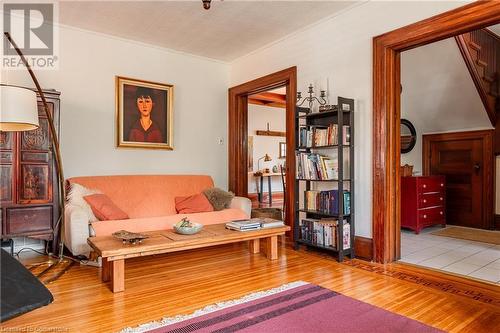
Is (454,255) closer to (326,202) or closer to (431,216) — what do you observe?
(326,202)

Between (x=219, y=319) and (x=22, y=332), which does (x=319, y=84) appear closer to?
(x=219, y=319)

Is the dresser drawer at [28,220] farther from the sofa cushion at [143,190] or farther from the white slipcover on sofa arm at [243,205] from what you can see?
the white slipcover on sofa arm at [243,205]

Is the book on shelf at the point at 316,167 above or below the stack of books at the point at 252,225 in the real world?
above

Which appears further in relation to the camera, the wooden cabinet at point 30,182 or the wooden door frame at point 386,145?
the wooden cabinet at point 30,182

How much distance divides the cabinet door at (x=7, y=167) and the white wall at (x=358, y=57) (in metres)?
3.20

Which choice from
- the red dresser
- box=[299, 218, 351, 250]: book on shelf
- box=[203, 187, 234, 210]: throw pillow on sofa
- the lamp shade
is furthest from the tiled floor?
the lamp shade

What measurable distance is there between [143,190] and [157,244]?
5.89 ft

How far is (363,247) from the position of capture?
3.44m

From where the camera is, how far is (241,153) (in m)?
5.38

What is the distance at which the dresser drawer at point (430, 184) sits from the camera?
4849 mm

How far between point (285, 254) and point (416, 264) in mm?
1257

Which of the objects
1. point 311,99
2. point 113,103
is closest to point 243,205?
point 311,99

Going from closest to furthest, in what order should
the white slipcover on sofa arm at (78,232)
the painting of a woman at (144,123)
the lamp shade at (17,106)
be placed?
the lamp shade at (17,106) < the white slipcover on sofa arm at (78,232) < the painting of a woman at (144,123)
